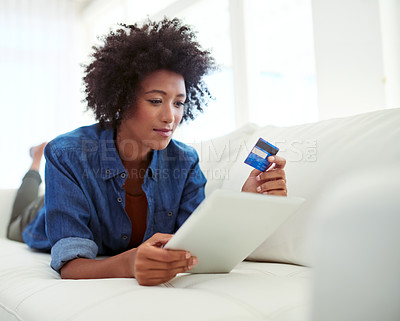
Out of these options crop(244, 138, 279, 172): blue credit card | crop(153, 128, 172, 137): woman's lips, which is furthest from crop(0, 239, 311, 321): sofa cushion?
crop(153, 128, 172, 137): woman's lips

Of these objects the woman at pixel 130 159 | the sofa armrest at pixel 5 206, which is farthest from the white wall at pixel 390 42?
the sofa armrest at pixel 5 206

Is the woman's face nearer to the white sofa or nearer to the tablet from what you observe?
the white sofa

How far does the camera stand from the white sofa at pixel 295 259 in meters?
0.42

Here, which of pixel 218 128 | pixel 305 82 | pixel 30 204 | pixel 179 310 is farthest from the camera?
pixel 305 82

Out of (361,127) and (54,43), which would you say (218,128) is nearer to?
(54,43)

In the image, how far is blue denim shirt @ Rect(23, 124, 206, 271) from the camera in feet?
3.69

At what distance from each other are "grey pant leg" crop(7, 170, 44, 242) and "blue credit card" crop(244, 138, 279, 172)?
122cm

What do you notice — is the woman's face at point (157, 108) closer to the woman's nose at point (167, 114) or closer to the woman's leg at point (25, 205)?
the woman's nose at point (167, 114)

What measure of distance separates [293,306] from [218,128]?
3262mm

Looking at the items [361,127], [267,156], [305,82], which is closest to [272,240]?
[267,156]

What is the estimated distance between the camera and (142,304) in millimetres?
680

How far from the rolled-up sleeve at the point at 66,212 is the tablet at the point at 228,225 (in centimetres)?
34

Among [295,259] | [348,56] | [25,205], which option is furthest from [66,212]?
[348,56]

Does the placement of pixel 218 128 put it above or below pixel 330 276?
above
